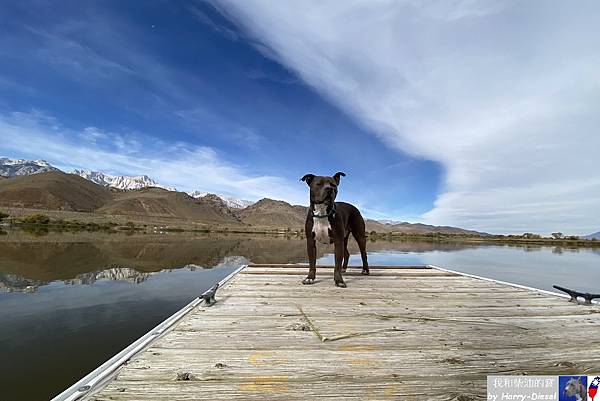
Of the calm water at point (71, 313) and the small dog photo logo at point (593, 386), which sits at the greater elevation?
the small dog photo logo at point (593, 386)

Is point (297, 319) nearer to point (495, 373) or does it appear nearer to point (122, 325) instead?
point (495, 373)

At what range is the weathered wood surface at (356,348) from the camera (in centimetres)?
211

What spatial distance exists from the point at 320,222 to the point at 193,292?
22.6 ft

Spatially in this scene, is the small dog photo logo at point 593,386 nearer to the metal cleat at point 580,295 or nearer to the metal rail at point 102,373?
the metal cleat at point 580,295

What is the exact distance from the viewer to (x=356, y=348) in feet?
9.27

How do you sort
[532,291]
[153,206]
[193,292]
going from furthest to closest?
[153,206] → [193,292] → [532,291]

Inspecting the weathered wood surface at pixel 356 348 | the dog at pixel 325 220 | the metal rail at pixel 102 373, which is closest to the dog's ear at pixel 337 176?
the dog at pixel 325 220

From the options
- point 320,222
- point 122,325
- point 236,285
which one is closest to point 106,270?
point 122,325

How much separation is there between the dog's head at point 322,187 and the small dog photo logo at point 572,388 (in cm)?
415

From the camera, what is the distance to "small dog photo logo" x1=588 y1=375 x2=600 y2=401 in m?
2.19

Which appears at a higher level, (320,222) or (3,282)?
(320,222)

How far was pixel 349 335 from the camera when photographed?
3.17m

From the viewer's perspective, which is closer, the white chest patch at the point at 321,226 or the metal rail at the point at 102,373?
the metal rail at the point at 102,373

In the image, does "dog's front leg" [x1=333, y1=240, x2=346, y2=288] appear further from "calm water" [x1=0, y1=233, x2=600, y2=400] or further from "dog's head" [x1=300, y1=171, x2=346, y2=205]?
"calm water" [x1=0, y1=233, x2=600, y2=400]
